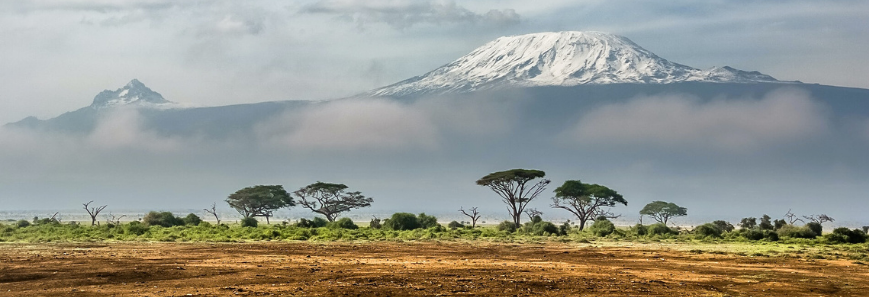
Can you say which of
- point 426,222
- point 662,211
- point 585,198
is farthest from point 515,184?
point 662,211

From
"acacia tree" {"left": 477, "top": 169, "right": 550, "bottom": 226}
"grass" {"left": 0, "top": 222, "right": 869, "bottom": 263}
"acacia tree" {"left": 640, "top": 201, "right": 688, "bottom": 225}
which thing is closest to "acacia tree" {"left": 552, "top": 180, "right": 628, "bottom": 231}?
"acacia tree" {"left": 477, "top": 169, "right": 550, "bottom": 226}

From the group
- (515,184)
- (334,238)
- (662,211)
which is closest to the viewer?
(334,238)

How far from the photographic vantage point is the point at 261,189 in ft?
352

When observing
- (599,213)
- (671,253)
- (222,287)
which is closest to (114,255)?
(222,287)

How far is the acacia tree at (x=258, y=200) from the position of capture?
10519 centimetres

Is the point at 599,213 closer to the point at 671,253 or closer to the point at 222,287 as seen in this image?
the point at 671,253

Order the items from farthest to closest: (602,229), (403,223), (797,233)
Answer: (403,223), (602,229), (797,233)

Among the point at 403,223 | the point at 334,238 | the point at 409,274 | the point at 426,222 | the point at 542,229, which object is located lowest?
the point at 409,274

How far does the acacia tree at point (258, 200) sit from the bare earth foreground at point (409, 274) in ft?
244

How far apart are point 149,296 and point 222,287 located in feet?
6.48

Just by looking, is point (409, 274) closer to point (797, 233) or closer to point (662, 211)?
point (797, 233)

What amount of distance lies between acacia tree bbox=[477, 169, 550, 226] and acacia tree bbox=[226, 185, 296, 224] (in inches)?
1189

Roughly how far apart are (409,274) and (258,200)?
284 feet

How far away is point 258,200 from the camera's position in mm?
105312
